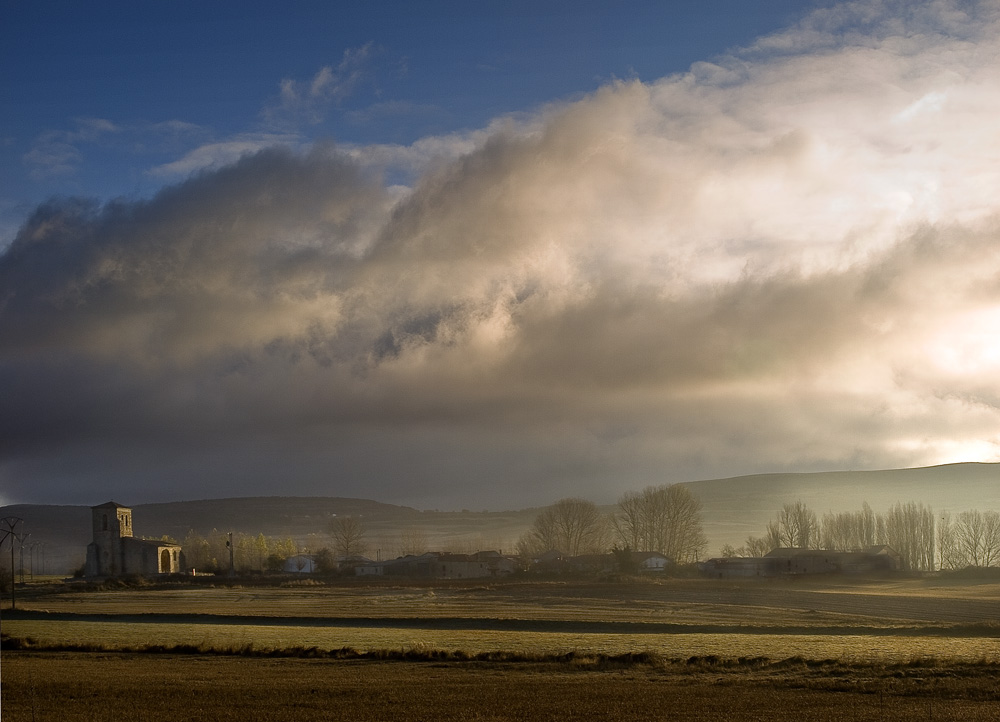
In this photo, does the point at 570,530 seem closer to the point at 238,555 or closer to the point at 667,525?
the point at 667,525

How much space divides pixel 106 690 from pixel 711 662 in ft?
76.8

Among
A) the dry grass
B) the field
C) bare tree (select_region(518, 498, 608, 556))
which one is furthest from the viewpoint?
bare tree (select_region(518, 498, 608, 556))

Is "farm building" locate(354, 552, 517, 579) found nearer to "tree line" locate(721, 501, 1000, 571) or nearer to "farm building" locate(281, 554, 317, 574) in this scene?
"farm building" locate(281, 554, 317, 574)

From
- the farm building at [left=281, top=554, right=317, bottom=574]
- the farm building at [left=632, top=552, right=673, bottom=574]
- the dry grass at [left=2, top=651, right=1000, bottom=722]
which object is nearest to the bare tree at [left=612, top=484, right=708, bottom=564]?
the farm building at [left=632, top=552, right=673, bottom=574]

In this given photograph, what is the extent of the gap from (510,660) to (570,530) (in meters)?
142

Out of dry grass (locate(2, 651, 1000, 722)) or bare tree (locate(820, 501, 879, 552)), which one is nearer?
dry grass (locate(2, 651, 1000, 722))

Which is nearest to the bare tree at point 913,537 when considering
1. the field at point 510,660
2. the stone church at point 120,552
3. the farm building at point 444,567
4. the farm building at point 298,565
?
the farm building at point 444,567

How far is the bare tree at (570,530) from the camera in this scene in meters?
180

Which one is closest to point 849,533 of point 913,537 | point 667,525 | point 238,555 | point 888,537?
point 888,537

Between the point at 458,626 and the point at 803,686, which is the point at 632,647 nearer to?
the point at 803,686

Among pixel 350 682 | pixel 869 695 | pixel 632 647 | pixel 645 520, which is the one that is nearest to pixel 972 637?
pixel 632 647

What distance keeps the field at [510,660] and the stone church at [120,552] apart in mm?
62671

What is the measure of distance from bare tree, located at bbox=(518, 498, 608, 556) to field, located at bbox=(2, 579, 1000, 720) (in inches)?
3969

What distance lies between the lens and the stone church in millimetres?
141000
